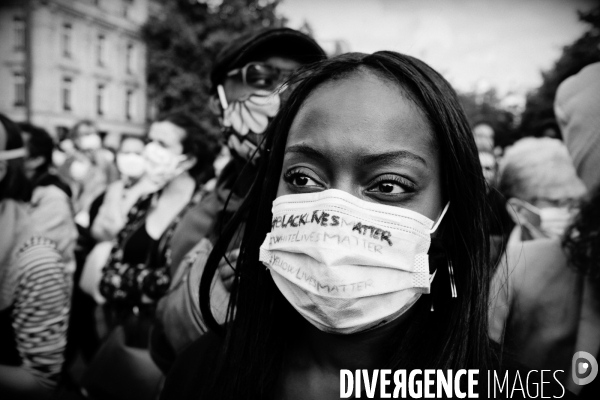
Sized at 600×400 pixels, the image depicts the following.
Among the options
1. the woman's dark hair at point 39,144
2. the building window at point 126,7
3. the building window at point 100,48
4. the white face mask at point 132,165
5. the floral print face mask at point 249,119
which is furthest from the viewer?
the building window at point 126,7

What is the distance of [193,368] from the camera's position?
1584 mm

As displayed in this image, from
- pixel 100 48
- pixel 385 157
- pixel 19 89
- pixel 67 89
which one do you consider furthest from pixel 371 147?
pixel 67 89

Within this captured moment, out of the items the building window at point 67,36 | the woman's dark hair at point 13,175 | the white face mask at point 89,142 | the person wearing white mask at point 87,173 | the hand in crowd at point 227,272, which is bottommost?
the hand in crowd at point 227,272

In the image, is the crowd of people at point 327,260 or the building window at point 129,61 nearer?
the crowd of people at point 327,260

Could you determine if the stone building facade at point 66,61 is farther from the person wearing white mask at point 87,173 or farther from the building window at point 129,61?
the person wearing white mask at point 87,173

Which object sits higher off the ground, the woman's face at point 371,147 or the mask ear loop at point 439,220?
the woman's face at point 371,147

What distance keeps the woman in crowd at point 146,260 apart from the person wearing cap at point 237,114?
1.66 ft

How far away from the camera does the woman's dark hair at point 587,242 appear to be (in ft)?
6.20

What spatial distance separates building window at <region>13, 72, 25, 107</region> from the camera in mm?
9633

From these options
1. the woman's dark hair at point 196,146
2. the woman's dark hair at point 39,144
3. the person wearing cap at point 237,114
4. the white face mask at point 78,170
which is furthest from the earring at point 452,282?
the white face mask at point 78,170

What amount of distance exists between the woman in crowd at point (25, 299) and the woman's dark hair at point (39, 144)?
1345mm

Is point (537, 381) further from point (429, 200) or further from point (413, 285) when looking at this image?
point (429, 200)

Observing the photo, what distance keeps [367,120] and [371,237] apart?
1.10 ft

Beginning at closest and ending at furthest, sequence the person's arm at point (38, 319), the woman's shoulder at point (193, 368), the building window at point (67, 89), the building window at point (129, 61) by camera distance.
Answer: the woman's shoulder at point (193, 368)
the person's arm at point (38, 319)
the building window at point (67, 89)
the building window at point (129, 61)
